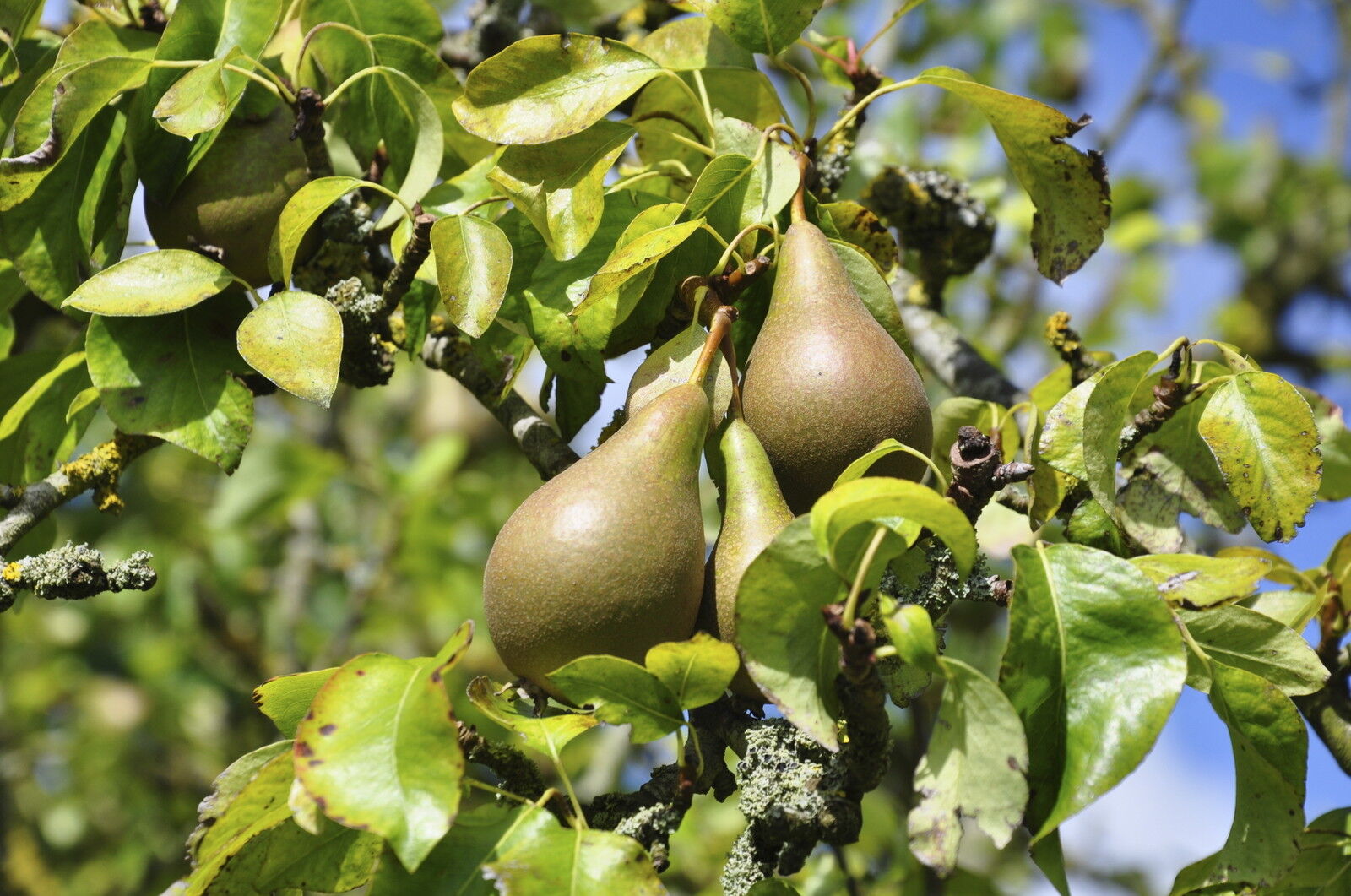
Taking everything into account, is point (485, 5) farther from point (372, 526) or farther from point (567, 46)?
point (372, 526)

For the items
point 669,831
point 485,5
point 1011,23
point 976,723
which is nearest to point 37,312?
point 485,5

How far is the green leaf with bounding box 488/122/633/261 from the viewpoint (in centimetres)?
146

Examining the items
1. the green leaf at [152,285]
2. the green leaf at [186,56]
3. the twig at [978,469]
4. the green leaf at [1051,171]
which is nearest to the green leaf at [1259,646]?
the twig at [978,469]

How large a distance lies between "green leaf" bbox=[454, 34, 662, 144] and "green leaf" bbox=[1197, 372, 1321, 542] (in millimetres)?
860

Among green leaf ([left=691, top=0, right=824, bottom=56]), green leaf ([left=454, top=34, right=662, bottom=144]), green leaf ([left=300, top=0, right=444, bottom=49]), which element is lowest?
green leaf ([left=300, top=0, right=444, bottom=49])

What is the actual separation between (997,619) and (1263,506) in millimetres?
3320

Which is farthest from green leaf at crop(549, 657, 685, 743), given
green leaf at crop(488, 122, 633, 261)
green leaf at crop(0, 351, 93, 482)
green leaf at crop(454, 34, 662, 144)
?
green leaf at crop(0, 351, 93, 482)

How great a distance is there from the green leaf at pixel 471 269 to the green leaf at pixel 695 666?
458mm

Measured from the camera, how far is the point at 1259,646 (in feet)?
4.42

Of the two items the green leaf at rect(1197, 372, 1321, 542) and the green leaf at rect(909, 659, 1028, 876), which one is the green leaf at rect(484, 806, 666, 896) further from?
the green leaf at rect(1197, 372, 1321, 542)

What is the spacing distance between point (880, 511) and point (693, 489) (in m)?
0.30

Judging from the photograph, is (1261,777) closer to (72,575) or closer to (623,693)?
(623,693)

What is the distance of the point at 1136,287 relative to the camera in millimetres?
5699

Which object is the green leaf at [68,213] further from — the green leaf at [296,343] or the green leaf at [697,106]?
the green leaf at [697,106]
